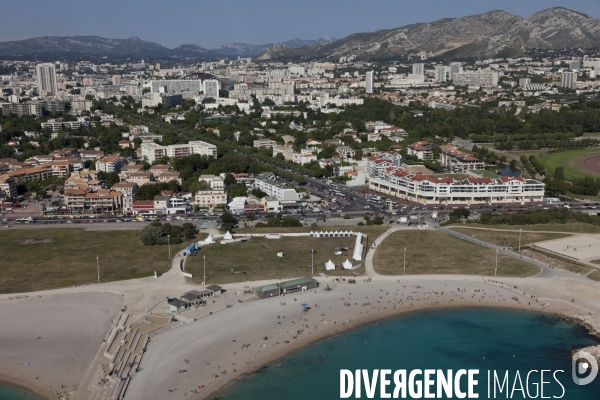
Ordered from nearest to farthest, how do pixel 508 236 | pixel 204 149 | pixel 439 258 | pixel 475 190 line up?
pixel 439 258 < pixel 508 236 < pixel 475 190 < pixel 204 149

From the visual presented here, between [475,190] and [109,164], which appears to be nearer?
[475,190]

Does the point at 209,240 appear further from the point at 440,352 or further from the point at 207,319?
the point at 440,352

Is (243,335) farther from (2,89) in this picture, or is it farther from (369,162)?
(2,89)

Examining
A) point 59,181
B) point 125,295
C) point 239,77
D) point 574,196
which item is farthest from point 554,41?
point 125,295

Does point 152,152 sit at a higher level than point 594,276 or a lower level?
higher

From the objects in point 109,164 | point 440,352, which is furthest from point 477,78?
point 440,352

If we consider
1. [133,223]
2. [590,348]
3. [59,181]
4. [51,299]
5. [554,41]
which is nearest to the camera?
[590,348]
